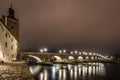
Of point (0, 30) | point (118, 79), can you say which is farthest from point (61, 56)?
point (0, 30)

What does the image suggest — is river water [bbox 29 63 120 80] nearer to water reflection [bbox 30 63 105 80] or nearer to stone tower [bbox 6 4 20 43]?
water reflection [bbox 30 63 105 80]

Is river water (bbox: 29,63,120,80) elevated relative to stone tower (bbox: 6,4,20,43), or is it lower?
lower

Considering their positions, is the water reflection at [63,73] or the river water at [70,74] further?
the river water at [70,74]

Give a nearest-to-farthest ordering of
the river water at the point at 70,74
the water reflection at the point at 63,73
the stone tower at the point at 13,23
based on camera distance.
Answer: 1. the water reflection at the point at 63,73
2. the river water at the point at 70,74
3. the stone tower at the point at 13,23

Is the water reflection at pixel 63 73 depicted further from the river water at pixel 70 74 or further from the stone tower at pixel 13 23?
the stone tower at pixel 13 23

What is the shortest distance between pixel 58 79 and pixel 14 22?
1401 inches

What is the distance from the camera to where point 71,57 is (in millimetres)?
126875

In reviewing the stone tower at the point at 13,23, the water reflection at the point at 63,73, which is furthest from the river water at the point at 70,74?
the stone tower at the point at 13,23

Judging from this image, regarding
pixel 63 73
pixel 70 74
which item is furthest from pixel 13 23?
pixel 70 74

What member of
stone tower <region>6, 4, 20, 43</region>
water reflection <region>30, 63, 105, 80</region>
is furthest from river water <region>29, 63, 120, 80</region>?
stone tower <region>6, 4, 20, 43</region>

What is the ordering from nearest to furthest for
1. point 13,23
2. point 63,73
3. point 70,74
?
point 70,74
point 63,73
point 13,23

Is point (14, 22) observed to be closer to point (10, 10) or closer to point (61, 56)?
point (10, 10)

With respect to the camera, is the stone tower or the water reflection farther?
the stone tower

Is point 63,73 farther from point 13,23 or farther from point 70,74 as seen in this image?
point 13,23
